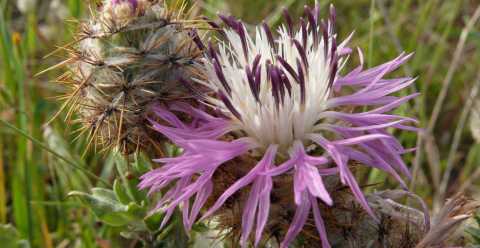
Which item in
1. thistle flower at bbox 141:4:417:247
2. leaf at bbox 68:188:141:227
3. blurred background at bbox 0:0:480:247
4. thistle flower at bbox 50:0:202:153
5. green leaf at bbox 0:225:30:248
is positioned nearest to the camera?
thistle flower at bbox 141:4:417:247

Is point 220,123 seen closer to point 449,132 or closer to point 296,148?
point 296,148

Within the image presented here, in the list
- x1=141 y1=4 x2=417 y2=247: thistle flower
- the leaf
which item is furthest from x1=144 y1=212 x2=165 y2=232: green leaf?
x1=141 y1=4 x2=417 y2=247: thistle flower

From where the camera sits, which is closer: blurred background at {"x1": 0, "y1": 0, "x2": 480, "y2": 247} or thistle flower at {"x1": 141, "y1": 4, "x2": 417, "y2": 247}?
thistle flower at {"x1": 141, "y1": 4, "x2": 417, "y2": 247}

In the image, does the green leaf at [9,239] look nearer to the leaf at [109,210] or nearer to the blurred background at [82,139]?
the blurred background at [82,139]

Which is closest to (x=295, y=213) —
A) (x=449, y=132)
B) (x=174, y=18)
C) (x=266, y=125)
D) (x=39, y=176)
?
(x=266, y=125)

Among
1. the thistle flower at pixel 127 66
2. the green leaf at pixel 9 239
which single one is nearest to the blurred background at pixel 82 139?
the green leaf at pixel 9 239

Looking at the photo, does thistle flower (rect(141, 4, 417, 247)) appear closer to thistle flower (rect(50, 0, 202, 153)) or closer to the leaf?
Result: thistle flower (rect(50, 0, 202, 153))
